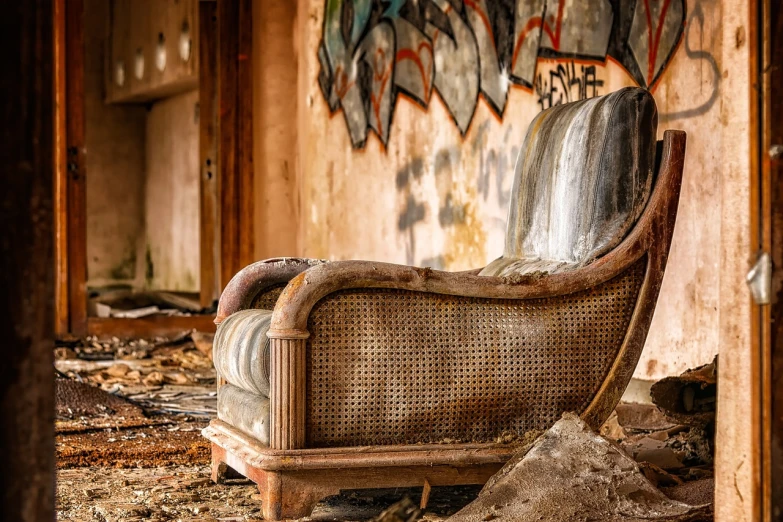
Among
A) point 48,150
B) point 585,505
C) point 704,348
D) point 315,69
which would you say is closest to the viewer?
point 48,150

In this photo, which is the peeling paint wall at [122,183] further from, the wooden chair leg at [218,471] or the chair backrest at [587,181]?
the chair backrest at [587,181]

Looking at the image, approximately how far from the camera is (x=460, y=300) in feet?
8.93

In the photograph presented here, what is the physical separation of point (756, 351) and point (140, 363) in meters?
5.22

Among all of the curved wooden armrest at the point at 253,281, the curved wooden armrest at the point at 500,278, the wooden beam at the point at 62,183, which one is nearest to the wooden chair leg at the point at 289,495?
the curved wooden armrest at the point at 500,278

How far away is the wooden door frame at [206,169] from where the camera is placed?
751cm

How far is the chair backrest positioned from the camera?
9.20 ft

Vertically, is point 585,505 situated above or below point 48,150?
below

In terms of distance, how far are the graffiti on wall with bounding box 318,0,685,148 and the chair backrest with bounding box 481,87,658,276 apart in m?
1.41

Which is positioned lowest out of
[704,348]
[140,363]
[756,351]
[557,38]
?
[140,363]

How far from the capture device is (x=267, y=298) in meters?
3.40

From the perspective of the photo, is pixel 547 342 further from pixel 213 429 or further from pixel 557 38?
pixel 557 38

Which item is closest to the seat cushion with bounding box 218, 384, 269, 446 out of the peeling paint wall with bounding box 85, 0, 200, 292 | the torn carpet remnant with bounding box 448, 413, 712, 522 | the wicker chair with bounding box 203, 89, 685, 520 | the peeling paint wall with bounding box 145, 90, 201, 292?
the wicker chair with bounding box 203, 89, 685, 520

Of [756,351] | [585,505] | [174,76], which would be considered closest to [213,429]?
[585,505]

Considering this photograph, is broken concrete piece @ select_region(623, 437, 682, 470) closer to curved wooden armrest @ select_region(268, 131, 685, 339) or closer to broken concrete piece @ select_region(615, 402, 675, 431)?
broken concrete piece @ select_region(615, 402, 675, 431)
